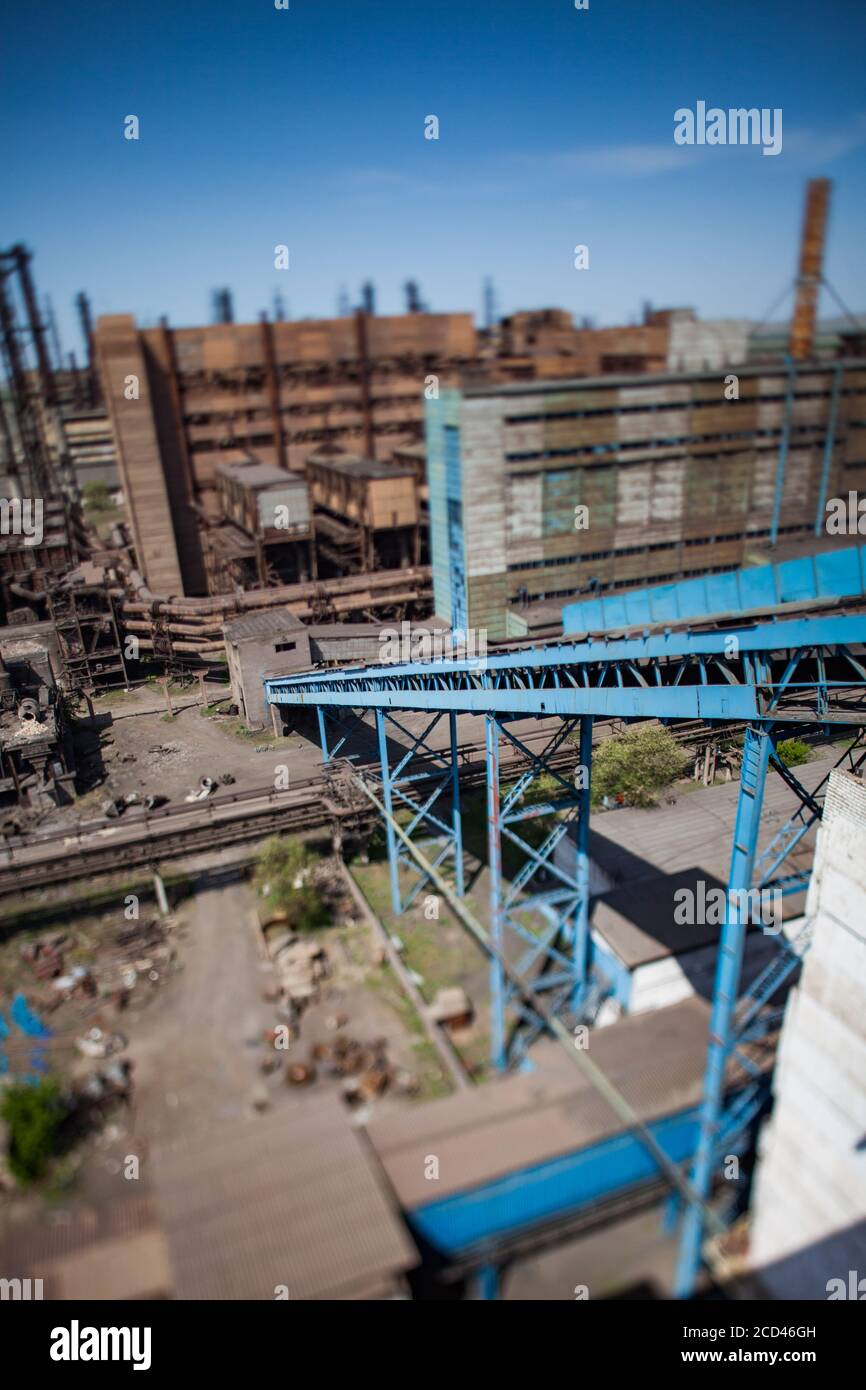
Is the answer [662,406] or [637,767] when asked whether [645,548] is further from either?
[637,767]

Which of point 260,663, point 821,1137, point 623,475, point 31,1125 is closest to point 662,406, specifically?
point 623,475

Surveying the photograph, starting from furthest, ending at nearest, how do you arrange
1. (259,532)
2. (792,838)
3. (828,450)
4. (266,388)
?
1. (266,388)
2. (828,450)
3. (259,532)
4. (792,838)

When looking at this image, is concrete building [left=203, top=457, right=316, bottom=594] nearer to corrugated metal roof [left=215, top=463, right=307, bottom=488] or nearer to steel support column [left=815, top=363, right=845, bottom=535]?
corrugated metal roof [left=215, top=463, right=307, bottom=488]

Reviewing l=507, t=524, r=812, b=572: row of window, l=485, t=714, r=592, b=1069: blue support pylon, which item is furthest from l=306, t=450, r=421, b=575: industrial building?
l=485, t=714, r=592, b=1069: blue support pylon

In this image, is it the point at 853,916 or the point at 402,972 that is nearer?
the point at 853,916

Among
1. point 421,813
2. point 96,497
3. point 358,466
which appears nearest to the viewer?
point 421,813

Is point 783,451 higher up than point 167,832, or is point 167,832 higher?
point 783,451

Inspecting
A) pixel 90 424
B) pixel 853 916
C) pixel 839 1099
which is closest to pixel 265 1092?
pixel 839 1099
